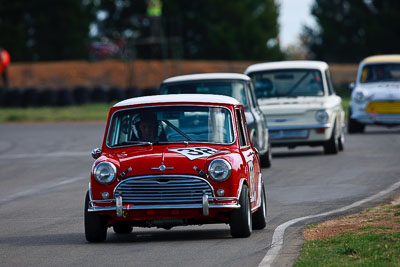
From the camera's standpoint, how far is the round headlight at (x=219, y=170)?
979cm

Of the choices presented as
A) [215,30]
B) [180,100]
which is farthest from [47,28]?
[180,100]

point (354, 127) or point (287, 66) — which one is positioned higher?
point (287, 66)

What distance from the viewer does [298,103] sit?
70.4 feet

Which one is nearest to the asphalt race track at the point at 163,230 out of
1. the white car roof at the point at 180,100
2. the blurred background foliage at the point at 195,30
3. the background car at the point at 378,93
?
the background car at the point at 378,93

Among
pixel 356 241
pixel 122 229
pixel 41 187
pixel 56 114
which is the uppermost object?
pixel 356 241

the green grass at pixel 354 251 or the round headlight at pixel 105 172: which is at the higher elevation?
the round headlight at pixel 105 172

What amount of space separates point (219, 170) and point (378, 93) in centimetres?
1760

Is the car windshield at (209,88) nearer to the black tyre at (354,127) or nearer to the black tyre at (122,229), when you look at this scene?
the black tyre at (122,229)

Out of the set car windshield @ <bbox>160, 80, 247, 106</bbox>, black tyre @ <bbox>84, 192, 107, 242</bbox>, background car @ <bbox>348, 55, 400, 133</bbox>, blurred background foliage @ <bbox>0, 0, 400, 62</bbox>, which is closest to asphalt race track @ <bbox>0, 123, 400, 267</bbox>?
black tyre @ <bbox>84, 192, 107, 242</bbox>

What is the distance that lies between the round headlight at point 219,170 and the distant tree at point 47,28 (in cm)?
6913

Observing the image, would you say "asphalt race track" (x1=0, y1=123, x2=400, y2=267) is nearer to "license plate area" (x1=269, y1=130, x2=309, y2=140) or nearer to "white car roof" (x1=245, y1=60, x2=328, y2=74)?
"license plate area" (x1=269, y1=130, x2=309, y2=140)

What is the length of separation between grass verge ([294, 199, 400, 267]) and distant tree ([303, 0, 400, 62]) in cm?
6335

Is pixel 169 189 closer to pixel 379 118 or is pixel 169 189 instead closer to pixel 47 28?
pixel 379 118

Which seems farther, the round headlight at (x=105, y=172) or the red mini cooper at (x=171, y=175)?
the round headlight at (x=105, y=172)
